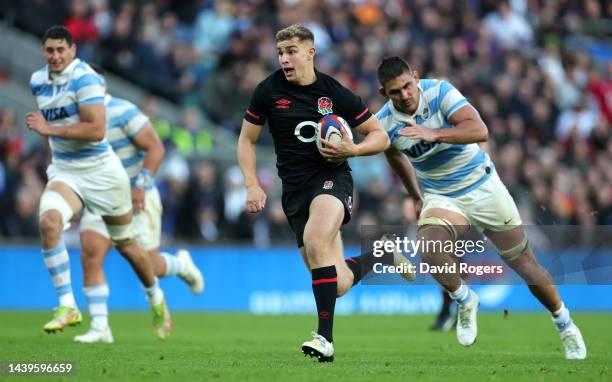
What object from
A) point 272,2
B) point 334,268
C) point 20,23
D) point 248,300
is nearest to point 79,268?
point 248,300

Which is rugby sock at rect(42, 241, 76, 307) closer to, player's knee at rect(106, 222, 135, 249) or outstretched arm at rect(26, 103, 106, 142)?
player's knee at rect(106, 222, 135, 249)

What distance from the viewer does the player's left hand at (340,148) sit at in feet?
31.3

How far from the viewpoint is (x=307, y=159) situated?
10.1m

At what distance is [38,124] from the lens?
11.3m

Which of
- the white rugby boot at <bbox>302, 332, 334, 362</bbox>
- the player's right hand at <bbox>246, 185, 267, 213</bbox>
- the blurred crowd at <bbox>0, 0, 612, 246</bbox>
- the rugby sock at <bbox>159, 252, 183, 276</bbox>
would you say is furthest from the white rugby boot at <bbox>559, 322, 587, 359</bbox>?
the blurred crowd at <bbox>0, 0, 612, 246</bbox>

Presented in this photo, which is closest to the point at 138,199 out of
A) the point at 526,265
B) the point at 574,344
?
the point at 526,265

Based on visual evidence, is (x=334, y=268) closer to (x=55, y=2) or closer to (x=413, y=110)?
(x=413, y=110)

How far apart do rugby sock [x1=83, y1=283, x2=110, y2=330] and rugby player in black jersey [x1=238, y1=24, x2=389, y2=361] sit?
3.32 m

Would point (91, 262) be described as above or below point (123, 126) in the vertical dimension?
below

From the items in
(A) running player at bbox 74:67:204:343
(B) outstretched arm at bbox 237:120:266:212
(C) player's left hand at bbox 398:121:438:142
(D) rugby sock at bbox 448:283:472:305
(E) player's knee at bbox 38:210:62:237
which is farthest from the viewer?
(A) running player at bbox 74:67:204:343

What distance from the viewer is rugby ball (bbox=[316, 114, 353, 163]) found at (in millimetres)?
9625

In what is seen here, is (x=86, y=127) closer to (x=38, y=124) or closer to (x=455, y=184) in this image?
(x=38, y=124)

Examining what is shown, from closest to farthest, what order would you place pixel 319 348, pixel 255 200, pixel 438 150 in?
pixel 319 348, pixel 255 200, pixel 438 150

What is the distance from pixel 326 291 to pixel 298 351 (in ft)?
6.18
